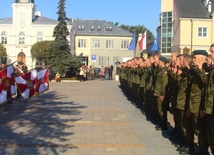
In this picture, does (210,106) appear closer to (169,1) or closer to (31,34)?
(169,1)

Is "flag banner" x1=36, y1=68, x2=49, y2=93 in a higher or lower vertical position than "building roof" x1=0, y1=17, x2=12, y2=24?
lower

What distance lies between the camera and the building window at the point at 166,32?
61.2 m

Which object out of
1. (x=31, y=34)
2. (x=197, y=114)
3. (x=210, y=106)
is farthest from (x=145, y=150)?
(x=31, y=34)

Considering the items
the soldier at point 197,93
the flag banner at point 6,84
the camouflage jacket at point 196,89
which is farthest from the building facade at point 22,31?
the camouflage jacket at point 196,89

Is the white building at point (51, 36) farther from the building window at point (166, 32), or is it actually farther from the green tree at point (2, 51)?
the building window at point (166, 32)

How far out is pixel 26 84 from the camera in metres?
14.9

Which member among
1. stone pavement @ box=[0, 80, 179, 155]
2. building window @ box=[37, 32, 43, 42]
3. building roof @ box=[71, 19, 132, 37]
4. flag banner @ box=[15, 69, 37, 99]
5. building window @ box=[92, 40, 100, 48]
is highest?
building roof @ box=[71, 19, 132, 37]

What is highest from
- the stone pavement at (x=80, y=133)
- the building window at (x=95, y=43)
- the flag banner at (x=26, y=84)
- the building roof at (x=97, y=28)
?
the building roof at (x=97, y=28)

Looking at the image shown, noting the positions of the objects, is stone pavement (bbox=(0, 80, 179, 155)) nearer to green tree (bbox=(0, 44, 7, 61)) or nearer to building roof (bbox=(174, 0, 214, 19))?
building roof (bbox=(174, 0, 214, 19))

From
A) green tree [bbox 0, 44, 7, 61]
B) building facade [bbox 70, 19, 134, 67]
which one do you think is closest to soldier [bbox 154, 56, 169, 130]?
green tree [bbox 0, 44, 7, 61]

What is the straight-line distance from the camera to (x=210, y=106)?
6012 mm

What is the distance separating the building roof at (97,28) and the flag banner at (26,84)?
7101 centimetres

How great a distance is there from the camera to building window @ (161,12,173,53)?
201 ft

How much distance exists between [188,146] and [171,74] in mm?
2112
